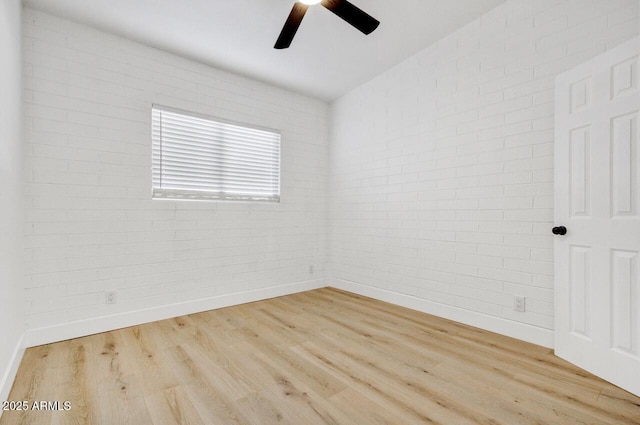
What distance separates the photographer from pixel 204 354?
2.37 m

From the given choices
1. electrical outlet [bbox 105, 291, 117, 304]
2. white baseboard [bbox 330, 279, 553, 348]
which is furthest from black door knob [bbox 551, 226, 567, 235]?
electrical outlet [bbox 105, 291, 117, 304]

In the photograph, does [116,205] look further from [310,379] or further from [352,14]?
[352,14]

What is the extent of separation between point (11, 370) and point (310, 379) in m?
1.88

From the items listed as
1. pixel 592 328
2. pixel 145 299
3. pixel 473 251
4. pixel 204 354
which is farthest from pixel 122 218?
pixel 592 328

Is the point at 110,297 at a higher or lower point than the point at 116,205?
lower

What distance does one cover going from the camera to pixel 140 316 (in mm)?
3061

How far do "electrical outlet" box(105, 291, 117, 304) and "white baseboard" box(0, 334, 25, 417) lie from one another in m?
0.60

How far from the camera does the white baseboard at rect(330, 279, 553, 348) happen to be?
2514 millimetres

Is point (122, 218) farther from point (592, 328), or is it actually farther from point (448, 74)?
point (592, 328)

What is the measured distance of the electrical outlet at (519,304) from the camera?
2600 millimetres

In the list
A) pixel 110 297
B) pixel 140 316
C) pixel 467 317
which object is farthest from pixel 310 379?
pixel 110 297

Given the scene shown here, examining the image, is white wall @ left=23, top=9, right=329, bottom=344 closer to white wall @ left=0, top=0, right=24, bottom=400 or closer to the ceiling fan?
white wall @ left=0, top=0, right=24, bottom=400

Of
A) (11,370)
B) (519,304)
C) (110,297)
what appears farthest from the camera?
(110,297)

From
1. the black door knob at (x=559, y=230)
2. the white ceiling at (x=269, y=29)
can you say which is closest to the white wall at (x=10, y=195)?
the white ceiling at (x=269, y=29)
